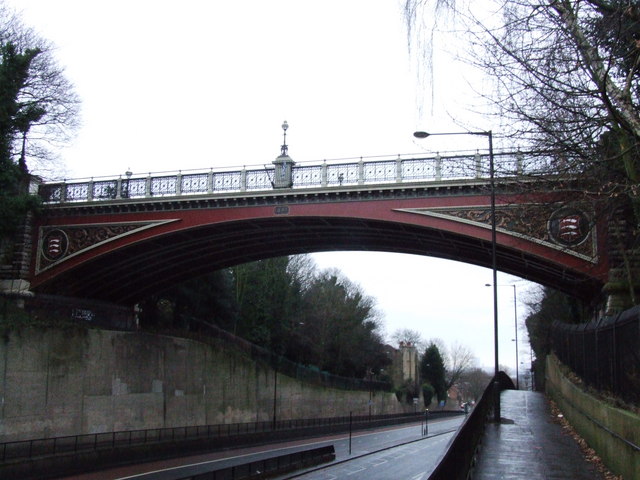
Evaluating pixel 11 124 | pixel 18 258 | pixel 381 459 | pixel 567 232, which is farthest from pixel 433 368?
pixel 567 232

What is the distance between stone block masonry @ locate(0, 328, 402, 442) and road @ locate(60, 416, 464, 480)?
4.53 meters

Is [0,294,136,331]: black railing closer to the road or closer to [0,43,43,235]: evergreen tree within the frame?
[0,43,43,235]: evergreen tree

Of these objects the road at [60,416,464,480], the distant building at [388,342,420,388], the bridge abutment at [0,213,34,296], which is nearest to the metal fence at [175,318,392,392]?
the road at [60,416,464,480]

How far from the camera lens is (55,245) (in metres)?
36.8

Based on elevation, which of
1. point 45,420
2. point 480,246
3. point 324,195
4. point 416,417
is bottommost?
point 416,417

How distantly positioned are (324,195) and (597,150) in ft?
71.8

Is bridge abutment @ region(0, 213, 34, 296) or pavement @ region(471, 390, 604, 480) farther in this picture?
bridge abutment @ region(0, 213, 34, 296)

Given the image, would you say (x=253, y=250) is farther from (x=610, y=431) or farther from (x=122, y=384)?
(x=610, y=431)

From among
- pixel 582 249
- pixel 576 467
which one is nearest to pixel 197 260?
pixel 582 249

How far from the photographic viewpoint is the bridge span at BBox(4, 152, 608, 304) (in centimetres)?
2897

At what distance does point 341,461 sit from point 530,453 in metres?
25.5

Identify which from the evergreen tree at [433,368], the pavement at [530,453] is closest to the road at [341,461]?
the pavement at [530,453]

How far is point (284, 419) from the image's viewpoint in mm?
53969

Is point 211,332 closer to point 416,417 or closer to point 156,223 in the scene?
point 156,223
